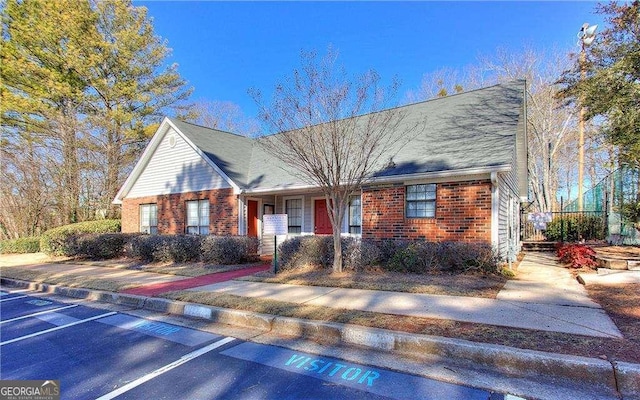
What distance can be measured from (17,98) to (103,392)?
25.0 m

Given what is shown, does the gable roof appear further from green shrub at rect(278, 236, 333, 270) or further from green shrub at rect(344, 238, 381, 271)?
green shrub at rect(278, 236, 333, 270)

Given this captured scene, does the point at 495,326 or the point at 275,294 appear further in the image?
the point at 275,294

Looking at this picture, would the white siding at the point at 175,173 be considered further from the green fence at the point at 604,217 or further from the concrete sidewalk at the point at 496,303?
the green fence at the point at 604,217

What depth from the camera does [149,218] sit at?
54.9 ft

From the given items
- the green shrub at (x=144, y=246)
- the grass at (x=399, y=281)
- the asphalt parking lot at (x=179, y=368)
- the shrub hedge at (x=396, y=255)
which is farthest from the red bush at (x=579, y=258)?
the green shrub at (x=144, y=246)

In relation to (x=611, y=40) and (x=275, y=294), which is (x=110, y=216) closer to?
(x=275, y=294)

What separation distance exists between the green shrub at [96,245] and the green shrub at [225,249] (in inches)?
180

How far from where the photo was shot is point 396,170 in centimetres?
1057

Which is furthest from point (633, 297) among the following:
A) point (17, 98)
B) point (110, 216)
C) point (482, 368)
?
point (17, 98)

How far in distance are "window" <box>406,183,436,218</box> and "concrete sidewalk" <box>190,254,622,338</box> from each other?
2935mm

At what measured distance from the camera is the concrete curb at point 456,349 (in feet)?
10.8

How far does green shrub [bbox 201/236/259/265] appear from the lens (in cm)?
→ 1141

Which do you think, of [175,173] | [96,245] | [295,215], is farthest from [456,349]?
[96,245]

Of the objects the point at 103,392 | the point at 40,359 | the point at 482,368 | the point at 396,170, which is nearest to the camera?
the point at 103,392
